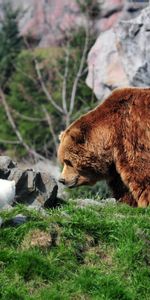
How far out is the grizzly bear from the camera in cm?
802

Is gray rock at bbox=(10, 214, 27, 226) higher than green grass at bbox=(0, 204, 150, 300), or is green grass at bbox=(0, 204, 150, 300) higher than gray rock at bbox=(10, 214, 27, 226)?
gray rock at bbox=(10, 214, 27, 226)

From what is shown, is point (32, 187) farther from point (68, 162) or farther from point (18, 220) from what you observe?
point (18, 220)

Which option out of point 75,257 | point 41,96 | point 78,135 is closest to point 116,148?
point 78,135

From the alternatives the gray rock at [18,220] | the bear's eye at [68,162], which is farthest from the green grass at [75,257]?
the bear's eye at [68,162]

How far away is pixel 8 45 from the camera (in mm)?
34625

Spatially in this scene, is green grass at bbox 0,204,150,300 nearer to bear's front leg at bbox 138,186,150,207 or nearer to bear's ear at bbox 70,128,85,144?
bear's front leg at bbox 138,186,150,207

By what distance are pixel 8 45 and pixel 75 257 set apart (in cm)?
2897

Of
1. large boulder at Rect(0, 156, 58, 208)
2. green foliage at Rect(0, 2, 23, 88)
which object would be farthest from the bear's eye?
green foliage at Rect(0, 2, 23, 88)

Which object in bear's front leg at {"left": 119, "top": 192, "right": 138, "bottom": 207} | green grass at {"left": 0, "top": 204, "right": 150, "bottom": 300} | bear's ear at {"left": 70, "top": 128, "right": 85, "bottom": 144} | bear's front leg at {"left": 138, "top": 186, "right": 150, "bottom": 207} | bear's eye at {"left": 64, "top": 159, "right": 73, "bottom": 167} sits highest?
bear's ear at {"left": 70, "top": 128, "right": 85, "bottom": 144}

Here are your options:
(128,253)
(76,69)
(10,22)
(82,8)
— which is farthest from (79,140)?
(10,22)

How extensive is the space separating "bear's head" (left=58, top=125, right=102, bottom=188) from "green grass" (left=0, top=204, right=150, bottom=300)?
1638 millimetres

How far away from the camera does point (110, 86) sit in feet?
64.5

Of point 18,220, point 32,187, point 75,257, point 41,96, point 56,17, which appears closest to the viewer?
A: point 75,257

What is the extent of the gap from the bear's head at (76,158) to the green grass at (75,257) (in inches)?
64.5
